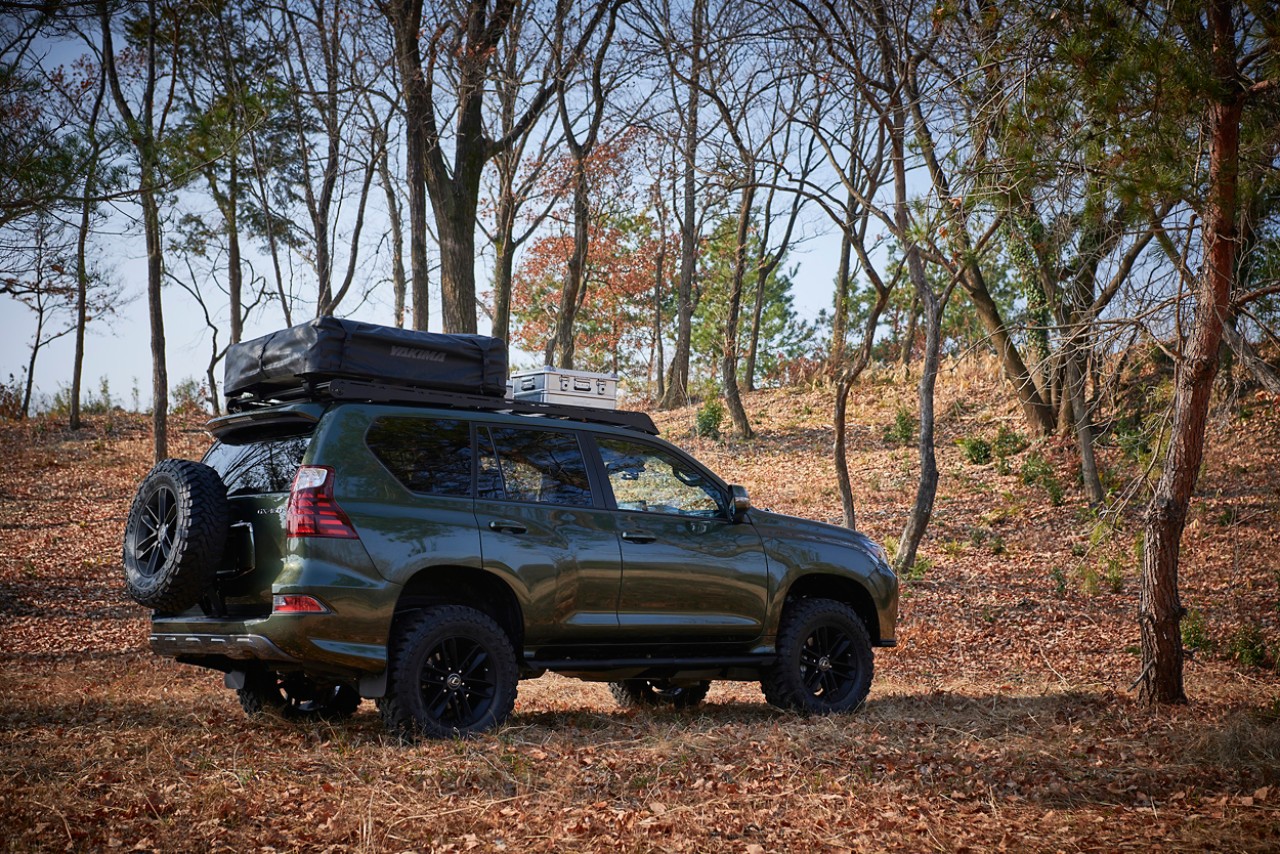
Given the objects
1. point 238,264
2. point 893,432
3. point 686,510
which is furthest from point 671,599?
point 238,264

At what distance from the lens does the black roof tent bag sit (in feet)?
19.6

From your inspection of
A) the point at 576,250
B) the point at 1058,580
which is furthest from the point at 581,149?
the point at 1058,580

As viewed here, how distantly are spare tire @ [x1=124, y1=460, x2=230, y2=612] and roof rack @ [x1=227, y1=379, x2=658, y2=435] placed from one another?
67cm

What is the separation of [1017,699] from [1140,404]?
10.9 metres

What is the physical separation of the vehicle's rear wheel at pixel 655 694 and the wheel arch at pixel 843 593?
107cm

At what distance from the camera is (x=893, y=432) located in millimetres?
20734

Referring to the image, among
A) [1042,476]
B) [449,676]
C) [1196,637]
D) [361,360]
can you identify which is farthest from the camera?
A: [1042,476]

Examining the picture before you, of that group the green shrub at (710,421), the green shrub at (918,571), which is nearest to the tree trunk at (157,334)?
the green shrub at (710,421)

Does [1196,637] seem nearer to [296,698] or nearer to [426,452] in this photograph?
[426,452]

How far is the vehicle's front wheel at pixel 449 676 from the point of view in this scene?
5734mm

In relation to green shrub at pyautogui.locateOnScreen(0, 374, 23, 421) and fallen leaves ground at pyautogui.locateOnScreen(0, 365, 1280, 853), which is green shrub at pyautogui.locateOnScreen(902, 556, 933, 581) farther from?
green shrub at pyautogui.locateOnScreen(0, 374, 23, 421)

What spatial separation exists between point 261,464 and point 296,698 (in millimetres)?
1906

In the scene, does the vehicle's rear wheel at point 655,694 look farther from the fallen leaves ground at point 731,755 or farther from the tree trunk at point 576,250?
the tree trunk at point 576,250

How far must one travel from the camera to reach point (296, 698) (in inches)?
278
